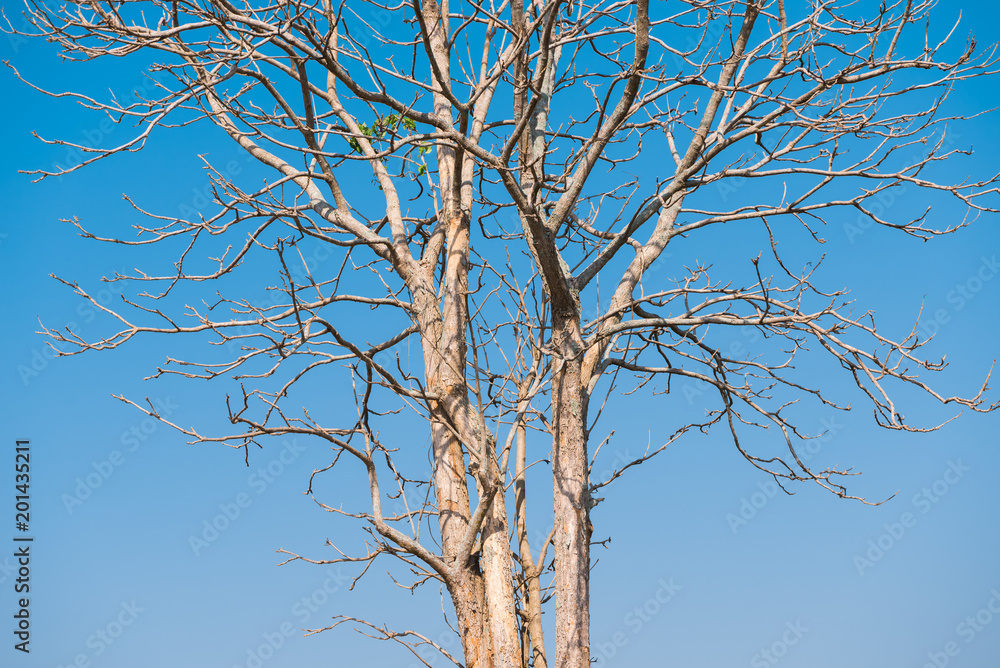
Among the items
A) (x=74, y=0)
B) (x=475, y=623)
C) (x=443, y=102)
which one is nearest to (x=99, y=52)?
(x=74, y=0)

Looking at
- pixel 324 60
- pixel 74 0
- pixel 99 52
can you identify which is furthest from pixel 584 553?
pixel 74 0

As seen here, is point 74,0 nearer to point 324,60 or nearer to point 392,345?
point 324,60

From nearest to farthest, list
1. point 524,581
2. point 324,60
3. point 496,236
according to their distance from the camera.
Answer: point 324,60
point 524,581
point 496,236

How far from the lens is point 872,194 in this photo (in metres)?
4.59

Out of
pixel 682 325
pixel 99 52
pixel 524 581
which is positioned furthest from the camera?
pixel 524 581

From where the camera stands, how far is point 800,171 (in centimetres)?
462

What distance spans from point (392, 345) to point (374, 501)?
3.78 feet

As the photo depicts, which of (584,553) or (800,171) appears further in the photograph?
(800,171)

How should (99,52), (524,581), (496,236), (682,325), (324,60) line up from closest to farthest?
1. (324,60)
2. (99,52)
3. (682,325)
4. (524,581)
5. (496,236)

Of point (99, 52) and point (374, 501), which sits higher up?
point (99, 52)

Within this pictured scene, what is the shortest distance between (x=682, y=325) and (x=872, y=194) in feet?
4.17

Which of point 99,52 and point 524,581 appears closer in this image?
point 99,52

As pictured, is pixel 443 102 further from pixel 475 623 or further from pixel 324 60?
pixel 475 623

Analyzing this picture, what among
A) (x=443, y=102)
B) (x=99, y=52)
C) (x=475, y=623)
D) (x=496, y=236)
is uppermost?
(x=443, y=102)
